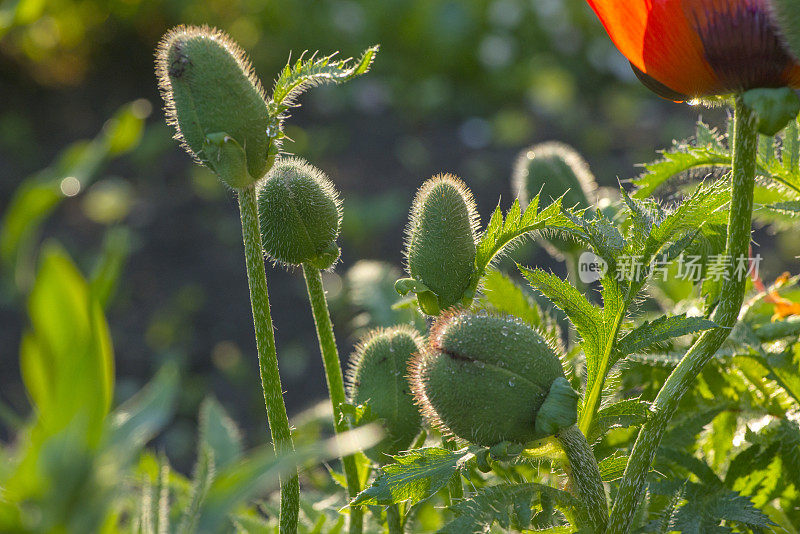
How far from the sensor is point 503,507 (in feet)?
2.79

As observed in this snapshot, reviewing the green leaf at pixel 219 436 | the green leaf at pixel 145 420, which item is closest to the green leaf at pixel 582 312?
the green leaf at pixel 145 420

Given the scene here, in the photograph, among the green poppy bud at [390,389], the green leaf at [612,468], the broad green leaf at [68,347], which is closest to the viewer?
the broad green leaf at [68,347]

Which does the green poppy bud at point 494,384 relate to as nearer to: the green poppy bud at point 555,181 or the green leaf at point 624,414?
the green leaf at point 624,414

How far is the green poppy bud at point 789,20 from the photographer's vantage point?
2.44ft

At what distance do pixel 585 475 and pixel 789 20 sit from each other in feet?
1.55

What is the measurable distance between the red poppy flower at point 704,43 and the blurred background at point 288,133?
7.66 ft

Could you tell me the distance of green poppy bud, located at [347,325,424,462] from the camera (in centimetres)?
107

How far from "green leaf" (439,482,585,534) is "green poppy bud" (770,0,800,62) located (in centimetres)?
49

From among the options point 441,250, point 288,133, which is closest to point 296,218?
point 441,250

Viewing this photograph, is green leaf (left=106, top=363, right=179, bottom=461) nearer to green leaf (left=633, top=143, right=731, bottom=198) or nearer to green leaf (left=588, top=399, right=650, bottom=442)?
green leaf (left=588, top=399, right=650, bottom=442)

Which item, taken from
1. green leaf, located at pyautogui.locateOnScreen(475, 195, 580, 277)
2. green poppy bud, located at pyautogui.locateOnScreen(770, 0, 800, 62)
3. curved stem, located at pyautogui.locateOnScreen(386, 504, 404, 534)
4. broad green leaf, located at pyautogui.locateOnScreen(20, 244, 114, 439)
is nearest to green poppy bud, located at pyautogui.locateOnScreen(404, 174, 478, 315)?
green leaf, located at pyautogui.locateOnScreen(475, 195, 580, 277)

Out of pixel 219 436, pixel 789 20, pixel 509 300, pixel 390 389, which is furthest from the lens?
pixel 219 436

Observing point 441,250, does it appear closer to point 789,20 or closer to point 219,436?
point 789,20

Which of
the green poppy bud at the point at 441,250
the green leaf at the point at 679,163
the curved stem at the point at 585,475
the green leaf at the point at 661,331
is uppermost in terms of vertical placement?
the green leaf at the point at 679,163
